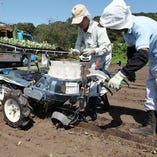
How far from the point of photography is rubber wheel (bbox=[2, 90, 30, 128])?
5.58m

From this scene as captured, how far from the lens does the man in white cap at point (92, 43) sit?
5906 millimetres

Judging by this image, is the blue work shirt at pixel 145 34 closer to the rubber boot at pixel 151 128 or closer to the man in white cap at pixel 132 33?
the man in white cap at pixel 132 33

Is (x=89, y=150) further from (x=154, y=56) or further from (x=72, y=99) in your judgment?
(x=154, y=56)

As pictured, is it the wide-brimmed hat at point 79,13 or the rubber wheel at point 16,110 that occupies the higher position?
the wide-brimmed hat at point 79,13

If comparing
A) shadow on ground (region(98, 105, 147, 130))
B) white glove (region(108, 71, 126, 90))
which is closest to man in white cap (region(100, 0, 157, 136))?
white glove (region(108, 71, 126, 90))

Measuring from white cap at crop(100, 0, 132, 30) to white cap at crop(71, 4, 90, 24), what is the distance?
828 mm

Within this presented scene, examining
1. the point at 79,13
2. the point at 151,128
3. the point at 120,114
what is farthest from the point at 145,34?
the point at 120,114

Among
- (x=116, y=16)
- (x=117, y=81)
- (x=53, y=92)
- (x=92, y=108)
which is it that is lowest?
(x=92, y=108)

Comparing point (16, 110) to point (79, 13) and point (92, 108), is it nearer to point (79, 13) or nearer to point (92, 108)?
point (92, 108)

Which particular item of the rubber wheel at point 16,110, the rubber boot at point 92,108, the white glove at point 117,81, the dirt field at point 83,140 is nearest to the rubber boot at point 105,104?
the dirt field at point 83,140

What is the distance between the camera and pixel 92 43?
20.6 ft

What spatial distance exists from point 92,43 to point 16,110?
1.65 m

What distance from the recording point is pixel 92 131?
570 centimetres

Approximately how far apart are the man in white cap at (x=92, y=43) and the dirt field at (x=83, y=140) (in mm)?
448
